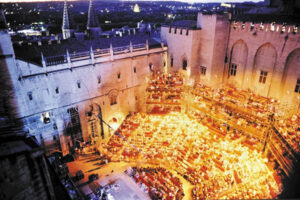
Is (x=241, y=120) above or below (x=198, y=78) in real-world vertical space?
below

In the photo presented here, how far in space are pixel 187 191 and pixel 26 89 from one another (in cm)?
2141

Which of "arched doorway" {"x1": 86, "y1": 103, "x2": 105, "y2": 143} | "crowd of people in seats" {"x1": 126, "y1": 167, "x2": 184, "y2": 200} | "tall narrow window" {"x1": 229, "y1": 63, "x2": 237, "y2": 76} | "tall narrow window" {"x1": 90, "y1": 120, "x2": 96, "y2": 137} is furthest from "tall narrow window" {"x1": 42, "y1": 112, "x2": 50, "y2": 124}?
"tall narrow window" {"x1": 229, "y1": 63, "x2": 237, "y2": 76}

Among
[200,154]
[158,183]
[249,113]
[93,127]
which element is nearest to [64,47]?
[93,127]

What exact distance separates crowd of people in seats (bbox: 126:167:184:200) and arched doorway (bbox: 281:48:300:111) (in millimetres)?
17249

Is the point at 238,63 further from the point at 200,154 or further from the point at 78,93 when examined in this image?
the point at 78,93

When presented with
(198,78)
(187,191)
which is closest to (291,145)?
(187,191)

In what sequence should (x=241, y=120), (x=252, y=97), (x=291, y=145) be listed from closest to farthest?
1. (x=291, y=145)
2. (x=241, y=120)
3. (x=252, y=97)

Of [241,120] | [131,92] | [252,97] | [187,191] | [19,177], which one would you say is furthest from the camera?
[131,92]

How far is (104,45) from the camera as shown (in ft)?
111

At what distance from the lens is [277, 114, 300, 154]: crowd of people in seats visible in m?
20.4

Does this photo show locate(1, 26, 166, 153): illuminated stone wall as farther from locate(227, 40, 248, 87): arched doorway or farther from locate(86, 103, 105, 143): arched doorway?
locate(227, 40, 248, 87): arched doorway

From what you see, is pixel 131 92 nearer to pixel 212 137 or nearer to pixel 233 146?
pixel 212 137

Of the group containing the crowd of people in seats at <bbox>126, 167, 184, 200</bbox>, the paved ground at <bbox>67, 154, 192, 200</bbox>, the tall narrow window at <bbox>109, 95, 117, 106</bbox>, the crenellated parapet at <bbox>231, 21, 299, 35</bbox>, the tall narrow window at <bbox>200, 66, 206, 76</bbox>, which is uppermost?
the crenellated parapet at <bbox>231, 21, 299, 35</bbox>

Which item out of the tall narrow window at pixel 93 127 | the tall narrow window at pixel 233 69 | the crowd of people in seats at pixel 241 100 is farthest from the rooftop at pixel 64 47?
the tall narrow window at pixel 233 69
